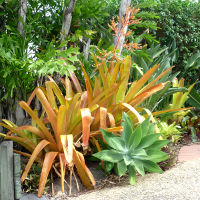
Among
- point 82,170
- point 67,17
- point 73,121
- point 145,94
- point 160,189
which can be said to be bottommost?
point 160,189

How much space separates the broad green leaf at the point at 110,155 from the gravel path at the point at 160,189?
0.96ft

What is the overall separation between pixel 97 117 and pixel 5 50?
1.21 meters

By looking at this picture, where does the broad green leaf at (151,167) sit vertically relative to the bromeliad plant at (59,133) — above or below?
below

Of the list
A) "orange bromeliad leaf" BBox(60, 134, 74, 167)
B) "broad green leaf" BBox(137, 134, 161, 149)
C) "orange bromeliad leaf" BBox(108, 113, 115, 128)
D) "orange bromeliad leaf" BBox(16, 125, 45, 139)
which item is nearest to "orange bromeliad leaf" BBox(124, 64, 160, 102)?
"orange bromeliad leaf" BBox(108, 113, 115, 128)

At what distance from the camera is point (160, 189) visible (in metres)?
2.75

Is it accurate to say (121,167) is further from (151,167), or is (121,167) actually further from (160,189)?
(160,189)

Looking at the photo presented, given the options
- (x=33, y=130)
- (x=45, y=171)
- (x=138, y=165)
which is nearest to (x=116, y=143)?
(x=138, y=165)

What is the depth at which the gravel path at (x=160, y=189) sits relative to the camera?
8.59 feet

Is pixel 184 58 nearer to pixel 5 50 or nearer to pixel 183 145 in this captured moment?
pixel 183 145

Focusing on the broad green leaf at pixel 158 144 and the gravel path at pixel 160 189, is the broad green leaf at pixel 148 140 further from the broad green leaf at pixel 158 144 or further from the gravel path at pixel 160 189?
the gravel path at pixel 160 189

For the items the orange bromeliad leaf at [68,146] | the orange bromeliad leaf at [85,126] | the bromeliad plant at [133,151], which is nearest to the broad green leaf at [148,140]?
the bromeliad plant at [133,151]

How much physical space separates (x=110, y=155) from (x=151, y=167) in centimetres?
42

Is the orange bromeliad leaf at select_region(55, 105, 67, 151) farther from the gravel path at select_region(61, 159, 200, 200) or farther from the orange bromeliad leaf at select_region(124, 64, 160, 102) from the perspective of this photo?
the orange bromeliad leaf at select_region(124, 64, 160, 102)

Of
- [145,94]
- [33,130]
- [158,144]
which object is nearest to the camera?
[158,144]
